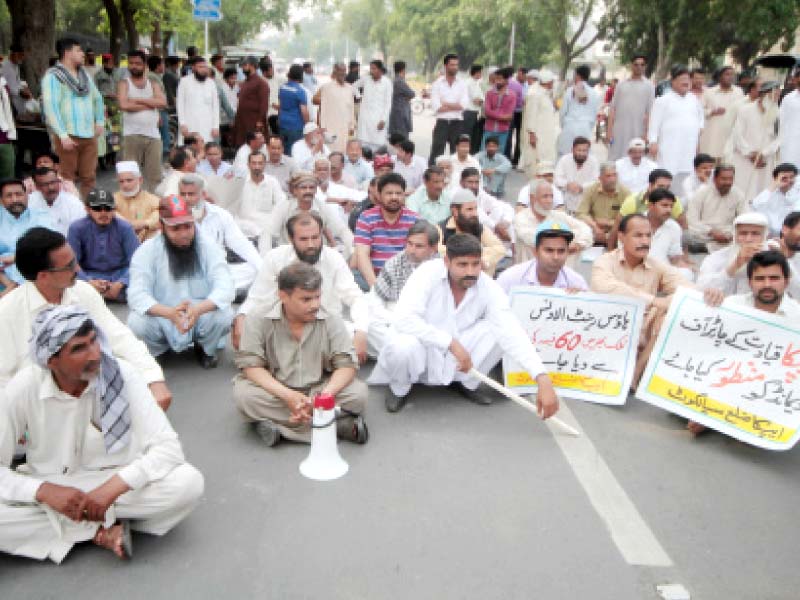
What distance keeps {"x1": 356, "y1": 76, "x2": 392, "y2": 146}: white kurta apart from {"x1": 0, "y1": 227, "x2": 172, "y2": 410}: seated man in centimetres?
877

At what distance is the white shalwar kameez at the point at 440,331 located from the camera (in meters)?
4.51

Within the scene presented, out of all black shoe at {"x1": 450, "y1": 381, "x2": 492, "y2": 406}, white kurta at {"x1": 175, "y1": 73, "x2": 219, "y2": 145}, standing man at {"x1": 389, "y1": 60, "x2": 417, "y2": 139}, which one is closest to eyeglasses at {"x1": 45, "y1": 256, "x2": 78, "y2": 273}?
black shoe at {"x1": 450, "y1": 381, "x2": 492, "y2": 406}

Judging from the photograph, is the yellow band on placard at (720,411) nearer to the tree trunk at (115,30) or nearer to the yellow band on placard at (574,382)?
the yellow band on placard at (574,382)

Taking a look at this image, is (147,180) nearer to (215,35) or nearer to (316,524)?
(316,524)

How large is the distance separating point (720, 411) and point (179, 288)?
3639 mm

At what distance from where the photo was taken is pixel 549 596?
9.52 ft

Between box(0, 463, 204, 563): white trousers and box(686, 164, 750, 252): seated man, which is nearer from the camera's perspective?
box(0, 463, 204, 563): white trousers

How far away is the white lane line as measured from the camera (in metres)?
3.21

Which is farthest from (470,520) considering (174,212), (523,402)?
(174,212)

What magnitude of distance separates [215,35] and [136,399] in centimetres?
4684

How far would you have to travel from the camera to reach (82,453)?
3098mm

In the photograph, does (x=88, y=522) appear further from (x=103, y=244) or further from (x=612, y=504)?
(x=103, y=244)

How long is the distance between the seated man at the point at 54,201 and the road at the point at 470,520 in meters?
3.10

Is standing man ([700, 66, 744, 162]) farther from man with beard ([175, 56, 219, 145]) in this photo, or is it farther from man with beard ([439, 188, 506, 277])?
man with beard ([175, 56, 219, 145])
